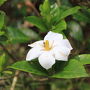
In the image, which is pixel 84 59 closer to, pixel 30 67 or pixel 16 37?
pixel 30 67

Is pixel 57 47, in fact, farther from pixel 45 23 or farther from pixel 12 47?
pixel 12 47

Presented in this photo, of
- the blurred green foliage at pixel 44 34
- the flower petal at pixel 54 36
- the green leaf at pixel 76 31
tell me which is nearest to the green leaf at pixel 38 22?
the blurred green foliage at pixel 44 34

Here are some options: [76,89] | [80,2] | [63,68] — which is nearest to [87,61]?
[63,68]

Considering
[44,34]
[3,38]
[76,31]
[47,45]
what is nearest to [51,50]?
[47,45]

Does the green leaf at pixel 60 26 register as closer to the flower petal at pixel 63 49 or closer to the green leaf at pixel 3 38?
the flower petal at pixel 63 49

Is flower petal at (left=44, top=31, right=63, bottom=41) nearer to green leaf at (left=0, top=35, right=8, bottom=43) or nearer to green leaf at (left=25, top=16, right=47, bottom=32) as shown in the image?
green leaf at (left=25, top=16, right=47, bottom=32)

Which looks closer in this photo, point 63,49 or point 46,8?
point 63,49
